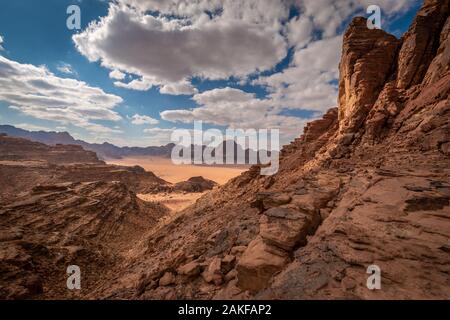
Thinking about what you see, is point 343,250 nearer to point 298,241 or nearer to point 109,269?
point 298,241

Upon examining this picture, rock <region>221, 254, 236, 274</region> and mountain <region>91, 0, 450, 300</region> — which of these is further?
rock <region>221, 254, 236, 274</region>

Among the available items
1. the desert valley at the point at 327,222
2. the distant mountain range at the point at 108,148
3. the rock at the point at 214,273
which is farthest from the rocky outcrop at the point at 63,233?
the distant mountain range at the point at 108,148

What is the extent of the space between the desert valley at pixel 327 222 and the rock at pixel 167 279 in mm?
35

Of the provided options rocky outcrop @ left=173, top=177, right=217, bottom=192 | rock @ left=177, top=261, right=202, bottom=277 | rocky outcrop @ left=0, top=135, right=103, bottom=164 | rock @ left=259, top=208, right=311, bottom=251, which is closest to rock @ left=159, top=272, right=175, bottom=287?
rock @ left=177, top=261, right=202, bottom=277

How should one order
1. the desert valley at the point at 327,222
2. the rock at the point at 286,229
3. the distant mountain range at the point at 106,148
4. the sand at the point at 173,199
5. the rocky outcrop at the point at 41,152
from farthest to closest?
1. the distant mountain range at the point at 106,148
2. the rocky outcrop at the point at 41,152
3. the sand at the point at 173,199
4. the rock at the point at 286,229
5. the desert valley at the point at 327,222

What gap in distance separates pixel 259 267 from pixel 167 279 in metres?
3.07

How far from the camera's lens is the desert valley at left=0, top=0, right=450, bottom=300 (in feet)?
14.3

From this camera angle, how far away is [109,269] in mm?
10586

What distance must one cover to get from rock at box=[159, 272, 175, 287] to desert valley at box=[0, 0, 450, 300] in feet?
0.12

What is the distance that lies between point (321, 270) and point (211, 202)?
11258 mm

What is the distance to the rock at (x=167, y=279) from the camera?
6250 millimetres

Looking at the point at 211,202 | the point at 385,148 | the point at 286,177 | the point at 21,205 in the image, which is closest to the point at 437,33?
the point at 385,148

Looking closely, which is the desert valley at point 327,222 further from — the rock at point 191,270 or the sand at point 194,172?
the sand at point 194,172

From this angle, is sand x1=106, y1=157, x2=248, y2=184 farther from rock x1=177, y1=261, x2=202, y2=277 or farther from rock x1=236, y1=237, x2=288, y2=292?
rock x1=236, y1=237, x2=288, y2=292
